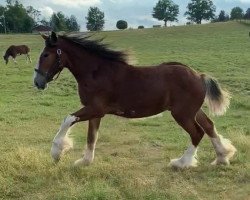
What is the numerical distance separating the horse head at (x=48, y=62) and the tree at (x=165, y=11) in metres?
118

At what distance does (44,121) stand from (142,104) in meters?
5.35

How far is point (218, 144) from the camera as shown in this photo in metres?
7.40

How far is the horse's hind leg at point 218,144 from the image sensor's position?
730cm

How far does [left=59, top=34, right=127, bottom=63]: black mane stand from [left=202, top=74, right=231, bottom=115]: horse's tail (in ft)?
4.49

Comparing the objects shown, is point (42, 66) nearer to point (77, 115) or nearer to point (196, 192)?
point (77, 115)

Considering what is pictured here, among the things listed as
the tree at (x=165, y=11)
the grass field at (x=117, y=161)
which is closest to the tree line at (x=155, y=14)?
the tree at (x=165, y=11)

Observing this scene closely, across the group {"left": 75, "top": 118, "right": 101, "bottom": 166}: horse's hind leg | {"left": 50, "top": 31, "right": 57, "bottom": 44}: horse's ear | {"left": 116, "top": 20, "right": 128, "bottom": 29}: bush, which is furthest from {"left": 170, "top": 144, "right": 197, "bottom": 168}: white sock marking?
{"left": 116, "top": 20, "right": 128, "bottom": 29}: bush

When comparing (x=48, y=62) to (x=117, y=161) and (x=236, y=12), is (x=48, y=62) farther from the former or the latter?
(x=236, y=12)

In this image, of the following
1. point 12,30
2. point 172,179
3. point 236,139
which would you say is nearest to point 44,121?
point 236,139

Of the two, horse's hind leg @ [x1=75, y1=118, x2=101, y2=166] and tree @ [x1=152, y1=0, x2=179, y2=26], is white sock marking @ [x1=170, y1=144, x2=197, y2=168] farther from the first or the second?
tree @ [x1=152, y1=0, x2=179, y2=26]

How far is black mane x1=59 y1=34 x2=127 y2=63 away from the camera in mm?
7168

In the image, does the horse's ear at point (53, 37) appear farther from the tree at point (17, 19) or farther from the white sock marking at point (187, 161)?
the tree at point (17, 19)

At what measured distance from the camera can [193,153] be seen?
283 inches

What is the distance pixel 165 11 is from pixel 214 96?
118968 mm
